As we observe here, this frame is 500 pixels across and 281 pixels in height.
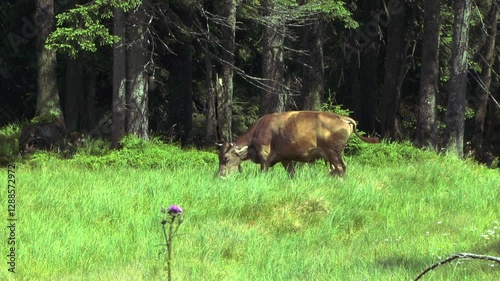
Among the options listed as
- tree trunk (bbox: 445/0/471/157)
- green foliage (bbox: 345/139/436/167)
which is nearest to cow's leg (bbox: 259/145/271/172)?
green foliage (bbox: 345/139/436/167)

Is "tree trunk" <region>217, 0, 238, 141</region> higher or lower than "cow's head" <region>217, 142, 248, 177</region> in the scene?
higher

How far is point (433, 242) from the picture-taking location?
900 centimetres

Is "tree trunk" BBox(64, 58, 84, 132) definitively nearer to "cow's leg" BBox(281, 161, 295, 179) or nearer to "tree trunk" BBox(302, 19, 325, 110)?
"tree trunk" BBox(302, 19, 325, 110)

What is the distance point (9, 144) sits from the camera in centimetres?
1966

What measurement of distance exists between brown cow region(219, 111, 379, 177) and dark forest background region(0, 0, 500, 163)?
234 centimetres

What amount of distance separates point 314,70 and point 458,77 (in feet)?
14.8

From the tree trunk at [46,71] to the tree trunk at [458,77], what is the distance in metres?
11.6

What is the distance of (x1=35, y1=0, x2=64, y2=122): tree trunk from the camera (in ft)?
69.8

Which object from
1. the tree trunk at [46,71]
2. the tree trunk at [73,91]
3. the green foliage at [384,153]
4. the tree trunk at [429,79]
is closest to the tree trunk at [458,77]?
the tree trunk at [429,79]

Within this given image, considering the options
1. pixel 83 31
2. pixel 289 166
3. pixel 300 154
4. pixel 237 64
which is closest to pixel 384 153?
pixel 289 166

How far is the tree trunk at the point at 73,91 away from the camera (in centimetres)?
2475

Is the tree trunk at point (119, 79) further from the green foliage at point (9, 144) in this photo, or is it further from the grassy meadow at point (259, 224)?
the grassy meadow at point (259, 224)

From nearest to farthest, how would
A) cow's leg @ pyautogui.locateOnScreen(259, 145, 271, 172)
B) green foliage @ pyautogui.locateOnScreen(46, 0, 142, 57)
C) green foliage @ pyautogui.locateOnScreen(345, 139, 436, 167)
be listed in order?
1. cow's leg @ pyautogui.locateOnScreen(259, 145, 271, 172)
2. green foliage @ pyautogui.locateOnScreen(46, 0, 142, 57)
3. green foliage @ pyautogui.locateOnScreen(345, 139, 436, 167)

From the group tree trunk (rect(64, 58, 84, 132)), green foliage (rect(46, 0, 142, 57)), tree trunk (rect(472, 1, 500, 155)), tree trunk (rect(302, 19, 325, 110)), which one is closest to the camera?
green foliage (rect(46, 0, 142, 57))
